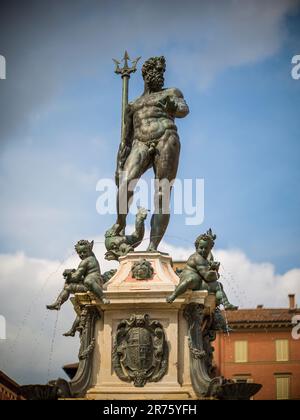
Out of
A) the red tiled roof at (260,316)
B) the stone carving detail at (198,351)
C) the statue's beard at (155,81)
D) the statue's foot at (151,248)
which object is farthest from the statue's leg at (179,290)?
the red tiled roof at (260,316)

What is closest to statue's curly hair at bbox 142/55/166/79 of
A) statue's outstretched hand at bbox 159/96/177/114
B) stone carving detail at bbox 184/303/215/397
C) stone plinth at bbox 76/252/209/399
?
statue's outstretched hand at bbox 159/96/177/114

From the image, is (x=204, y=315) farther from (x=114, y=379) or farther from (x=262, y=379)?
(x=262, y=379)

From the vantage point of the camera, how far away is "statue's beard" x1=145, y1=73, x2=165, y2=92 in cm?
1702

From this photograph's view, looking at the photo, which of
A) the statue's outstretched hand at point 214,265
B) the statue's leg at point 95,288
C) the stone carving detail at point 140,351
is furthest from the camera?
the statue's outstretched hand at point 214,265

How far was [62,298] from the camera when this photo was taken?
15.0m

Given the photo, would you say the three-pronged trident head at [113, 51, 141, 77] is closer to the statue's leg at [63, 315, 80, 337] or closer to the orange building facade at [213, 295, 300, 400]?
the statue's leg at [63, 315, 80, 337]

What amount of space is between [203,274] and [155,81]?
14.1ft

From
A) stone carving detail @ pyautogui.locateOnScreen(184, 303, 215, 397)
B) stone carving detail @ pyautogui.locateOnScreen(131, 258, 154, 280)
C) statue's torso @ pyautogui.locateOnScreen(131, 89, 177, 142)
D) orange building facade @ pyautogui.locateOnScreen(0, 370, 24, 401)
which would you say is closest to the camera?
stone carving detail @ pyautogui.locateOnScreen(184, 303, 215, 397)

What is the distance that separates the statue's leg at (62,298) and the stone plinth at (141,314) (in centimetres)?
21

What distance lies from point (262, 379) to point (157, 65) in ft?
142

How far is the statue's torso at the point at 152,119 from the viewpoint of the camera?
54.6 ft

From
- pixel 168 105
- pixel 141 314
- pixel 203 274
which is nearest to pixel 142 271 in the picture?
pixel 141 314

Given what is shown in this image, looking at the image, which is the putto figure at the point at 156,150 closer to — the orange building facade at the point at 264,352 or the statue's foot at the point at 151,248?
the statue's foot at the point at 151,248
